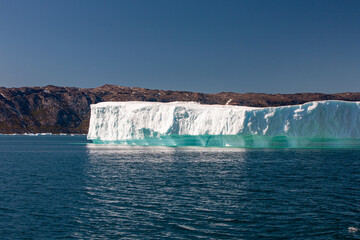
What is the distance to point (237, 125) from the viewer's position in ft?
154

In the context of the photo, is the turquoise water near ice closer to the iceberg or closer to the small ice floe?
the iceberg

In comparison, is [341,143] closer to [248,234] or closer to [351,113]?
[351,113]

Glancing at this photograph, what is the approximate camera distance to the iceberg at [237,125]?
46.0m

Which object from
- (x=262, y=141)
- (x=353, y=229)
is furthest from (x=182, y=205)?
(x=262, y=141)

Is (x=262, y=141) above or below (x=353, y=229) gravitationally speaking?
above

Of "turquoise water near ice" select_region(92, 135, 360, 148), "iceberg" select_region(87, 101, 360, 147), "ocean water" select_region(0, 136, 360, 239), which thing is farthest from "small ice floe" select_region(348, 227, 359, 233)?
"turquoise water near ice" select_region(92, 135, 360, 148)

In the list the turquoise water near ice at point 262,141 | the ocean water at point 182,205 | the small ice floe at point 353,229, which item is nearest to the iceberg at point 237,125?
the turquoise water near ice at point 262,141

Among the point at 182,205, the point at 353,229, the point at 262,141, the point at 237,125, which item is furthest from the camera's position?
the point at 262,141

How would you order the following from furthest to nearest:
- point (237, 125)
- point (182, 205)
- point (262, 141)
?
point (262, 141)
point (237, 125)
point (182, 205)

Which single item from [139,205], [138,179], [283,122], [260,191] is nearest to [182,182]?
[138,179]

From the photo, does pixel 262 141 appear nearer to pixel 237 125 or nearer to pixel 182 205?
pixel 237 125

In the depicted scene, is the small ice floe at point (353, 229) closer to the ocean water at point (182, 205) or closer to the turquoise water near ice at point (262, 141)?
the ocean water at point (182, 205)

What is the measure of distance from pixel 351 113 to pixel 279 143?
10.3 m

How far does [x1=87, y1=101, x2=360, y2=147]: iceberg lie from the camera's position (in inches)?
1812
